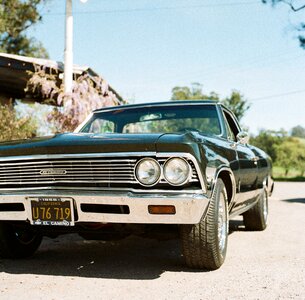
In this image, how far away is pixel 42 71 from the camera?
12.7m

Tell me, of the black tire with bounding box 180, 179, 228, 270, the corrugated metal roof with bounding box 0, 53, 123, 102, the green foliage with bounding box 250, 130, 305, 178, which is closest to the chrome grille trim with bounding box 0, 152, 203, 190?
the black tire with bounding box 180, 179, 228, 270

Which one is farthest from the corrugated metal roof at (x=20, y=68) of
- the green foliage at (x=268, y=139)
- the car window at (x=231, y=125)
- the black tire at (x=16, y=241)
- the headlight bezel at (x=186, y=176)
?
the green foliage at (x=268, y=139)

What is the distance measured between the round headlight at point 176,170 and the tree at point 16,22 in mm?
→ 27230

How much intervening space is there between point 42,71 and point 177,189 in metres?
9.77

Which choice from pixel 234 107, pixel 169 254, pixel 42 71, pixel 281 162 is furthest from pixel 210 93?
pixel 169 254

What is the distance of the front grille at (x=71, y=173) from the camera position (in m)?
3.76

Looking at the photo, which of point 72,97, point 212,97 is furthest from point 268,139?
point 72,97

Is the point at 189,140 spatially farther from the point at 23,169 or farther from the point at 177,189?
the point at 23,169

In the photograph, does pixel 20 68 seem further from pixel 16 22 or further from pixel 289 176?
pixel 289 176

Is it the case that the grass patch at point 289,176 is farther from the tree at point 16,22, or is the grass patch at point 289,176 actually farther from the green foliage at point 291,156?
the tree at point 16,22

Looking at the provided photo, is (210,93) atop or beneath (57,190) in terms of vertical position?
atop

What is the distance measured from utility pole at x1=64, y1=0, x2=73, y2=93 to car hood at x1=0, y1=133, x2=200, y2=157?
26.9 ft

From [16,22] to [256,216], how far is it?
28.0 m

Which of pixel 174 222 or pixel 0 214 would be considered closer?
pixel 174 222
